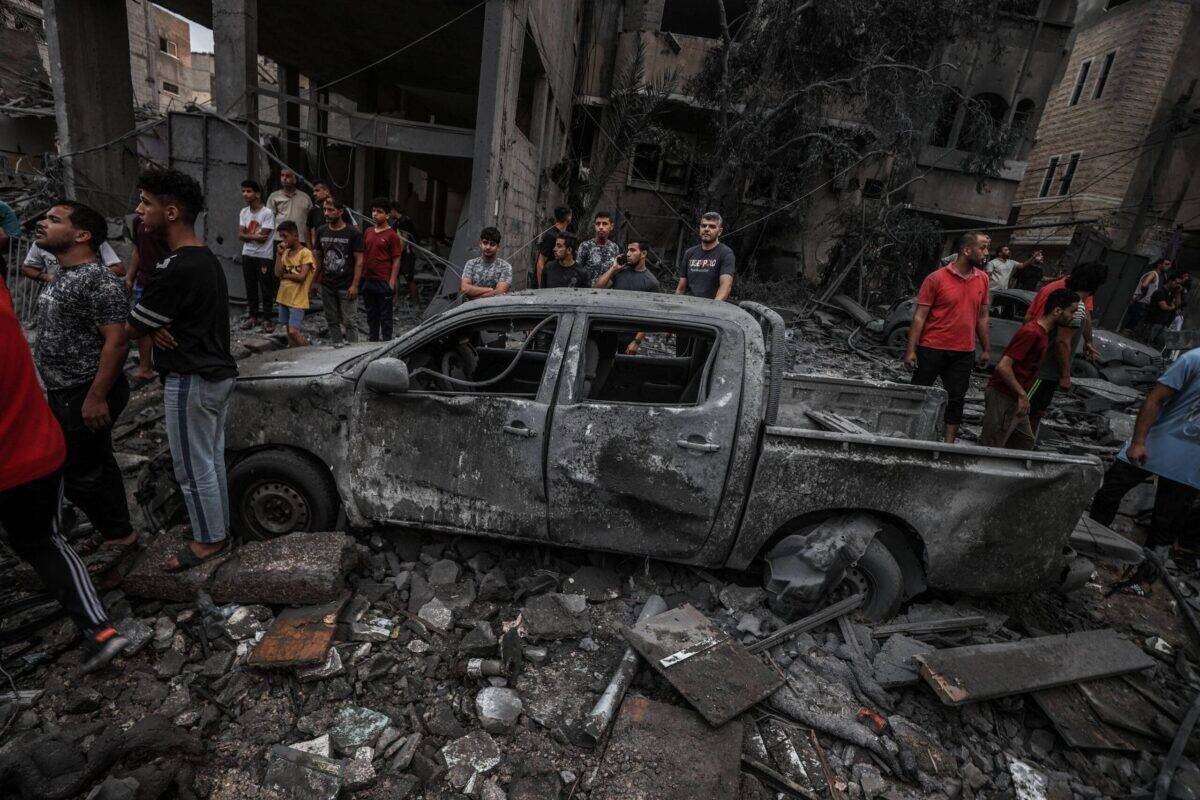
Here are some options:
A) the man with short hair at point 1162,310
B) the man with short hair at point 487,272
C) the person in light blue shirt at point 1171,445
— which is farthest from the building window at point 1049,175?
the man with short hair at point 487,272

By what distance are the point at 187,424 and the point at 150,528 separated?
1138mm

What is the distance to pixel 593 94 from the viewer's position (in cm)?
1564

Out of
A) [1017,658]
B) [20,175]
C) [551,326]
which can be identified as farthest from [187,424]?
[20,175]

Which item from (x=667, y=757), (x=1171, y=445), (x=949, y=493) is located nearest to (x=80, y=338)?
(x=667, y=757)

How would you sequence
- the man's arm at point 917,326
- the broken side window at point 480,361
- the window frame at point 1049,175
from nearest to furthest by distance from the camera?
the broken side window at point 480,361 → the man's arm at point 917,326 → the window frame at point 1049,175

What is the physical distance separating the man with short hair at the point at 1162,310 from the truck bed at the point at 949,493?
13853mm

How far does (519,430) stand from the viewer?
2.99 m

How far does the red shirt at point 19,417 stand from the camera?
2.10 meters

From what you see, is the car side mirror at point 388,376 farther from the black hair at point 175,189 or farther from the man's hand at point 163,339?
the black hair at point 175,189

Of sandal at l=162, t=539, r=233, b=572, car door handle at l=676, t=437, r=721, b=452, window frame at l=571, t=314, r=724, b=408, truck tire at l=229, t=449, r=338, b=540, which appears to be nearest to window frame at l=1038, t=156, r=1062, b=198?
window frame at l=571, t=314, r=724, b=408

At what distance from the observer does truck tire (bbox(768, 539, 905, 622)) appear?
305 cm

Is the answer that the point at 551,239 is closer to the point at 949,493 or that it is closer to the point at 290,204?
the point at 290,204

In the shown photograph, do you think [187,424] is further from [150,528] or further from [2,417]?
[150,528]

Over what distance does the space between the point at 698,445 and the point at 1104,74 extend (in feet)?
88.8
